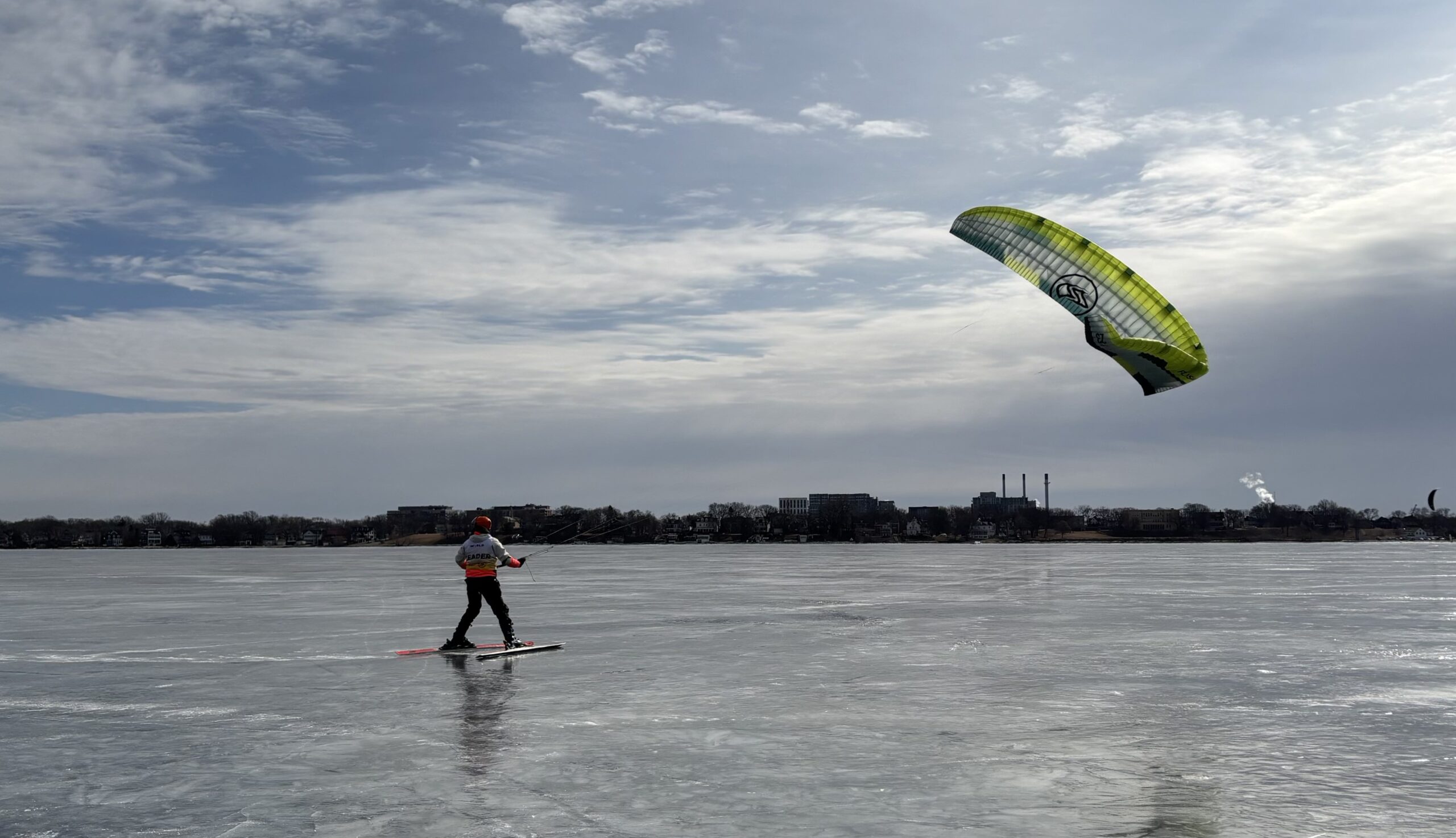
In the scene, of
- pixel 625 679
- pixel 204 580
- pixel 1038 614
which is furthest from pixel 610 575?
pixel 625 679

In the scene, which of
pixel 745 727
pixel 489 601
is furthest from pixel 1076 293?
pixel 745 727

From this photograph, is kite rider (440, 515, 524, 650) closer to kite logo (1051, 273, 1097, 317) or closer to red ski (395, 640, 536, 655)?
red ski (395, 640, 536, 655)

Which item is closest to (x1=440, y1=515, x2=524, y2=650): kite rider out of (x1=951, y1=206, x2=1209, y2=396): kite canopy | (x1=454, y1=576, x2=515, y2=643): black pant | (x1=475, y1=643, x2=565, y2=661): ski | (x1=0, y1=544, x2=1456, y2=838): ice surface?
(x1=454, y1=576, x2=515, y2=643): black pant

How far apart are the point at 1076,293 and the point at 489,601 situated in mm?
12465

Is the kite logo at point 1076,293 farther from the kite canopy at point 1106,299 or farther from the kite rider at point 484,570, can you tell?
the kite rider at point 484,570

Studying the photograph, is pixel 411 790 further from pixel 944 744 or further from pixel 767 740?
pixel 944 744

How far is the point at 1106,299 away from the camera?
21781 millimetres

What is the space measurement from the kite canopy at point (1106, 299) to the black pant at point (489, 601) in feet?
34.6

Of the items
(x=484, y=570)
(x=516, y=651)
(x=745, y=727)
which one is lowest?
(x=745, y=727)

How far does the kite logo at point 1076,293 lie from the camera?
72.1 feet

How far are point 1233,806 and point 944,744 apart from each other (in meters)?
2.47

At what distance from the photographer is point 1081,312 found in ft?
72.4

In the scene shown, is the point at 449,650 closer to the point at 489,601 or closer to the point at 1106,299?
the point at 489,601

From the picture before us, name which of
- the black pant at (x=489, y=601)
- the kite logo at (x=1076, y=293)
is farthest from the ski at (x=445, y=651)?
the kite logo at (x=1076, y=293)
